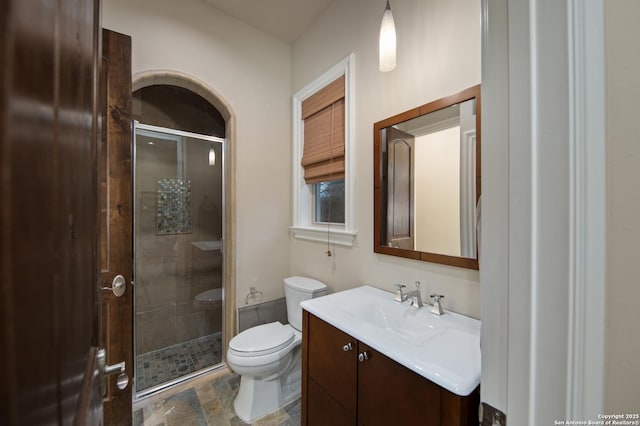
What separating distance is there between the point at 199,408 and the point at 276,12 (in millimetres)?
2965

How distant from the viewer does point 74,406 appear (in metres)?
0.34

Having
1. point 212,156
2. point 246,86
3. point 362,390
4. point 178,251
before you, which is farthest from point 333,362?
point 246,86

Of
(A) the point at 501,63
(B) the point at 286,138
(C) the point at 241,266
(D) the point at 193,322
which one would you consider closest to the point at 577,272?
(A) the point at 501,63

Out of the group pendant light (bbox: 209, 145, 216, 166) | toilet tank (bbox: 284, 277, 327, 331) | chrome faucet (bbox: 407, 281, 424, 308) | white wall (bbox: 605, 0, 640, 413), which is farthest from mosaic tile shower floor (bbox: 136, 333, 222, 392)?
white wall (bbox: 605, 0, 640, 413)

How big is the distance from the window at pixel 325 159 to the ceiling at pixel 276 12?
0.52m

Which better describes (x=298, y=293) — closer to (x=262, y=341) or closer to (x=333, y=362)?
(x=262, y=341)

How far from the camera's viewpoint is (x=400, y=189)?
151cm

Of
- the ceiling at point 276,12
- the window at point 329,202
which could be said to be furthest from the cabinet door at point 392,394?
the ceiling at point 276,12

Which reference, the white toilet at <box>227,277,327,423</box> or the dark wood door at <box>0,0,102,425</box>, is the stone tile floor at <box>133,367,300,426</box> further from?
the dark wood door at <box>0,0,102,425</box>

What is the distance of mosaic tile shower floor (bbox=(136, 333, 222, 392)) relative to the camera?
1.96m

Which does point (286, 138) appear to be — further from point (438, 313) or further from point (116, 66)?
point (438, 313)

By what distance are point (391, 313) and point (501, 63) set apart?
1.17 meters

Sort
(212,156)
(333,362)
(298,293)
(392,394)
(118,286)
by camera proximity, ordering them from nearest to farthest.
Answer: (392,394), (333,362), (118,286), (298,293), (212,156)

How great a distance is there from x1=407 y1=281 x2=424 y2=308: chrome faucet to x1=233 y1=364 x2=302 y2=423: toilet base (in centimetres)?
109
